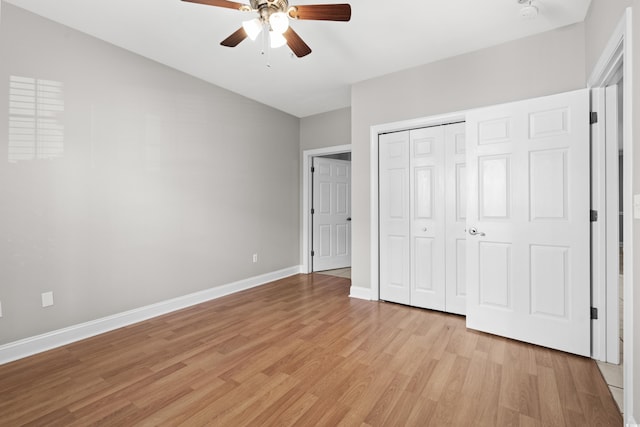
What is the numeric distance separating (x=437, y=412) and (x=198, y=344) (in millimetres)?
1925

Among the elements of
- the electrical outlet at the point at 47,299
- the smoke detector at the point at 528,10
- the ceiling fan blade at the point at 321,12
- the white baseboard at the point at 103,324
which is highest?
the smoke detector at the point at 528,10

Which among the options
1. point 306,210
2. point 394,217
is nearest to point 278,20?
point 394,217

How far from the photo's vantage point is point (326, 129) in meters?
4.99

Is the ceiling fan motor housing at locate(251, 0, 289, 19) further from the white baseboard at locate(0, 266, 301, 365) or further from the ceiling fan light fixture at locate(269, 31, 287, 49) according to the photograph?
the white baseboard at locate(0, 266, 301, 365)

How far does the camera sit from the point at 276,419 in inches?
63.3

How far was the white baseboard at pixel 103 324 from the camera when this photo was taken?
2.31 m

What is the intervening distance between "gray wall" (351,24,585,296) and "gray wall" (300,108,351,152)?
0.97 meters

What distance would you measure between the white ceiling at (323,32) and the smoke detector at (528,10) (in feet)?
0.19

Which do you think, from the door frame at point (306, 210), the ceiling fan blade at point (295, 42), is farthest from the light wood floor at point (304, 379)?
the ceiling fan blade at point (295, 42)

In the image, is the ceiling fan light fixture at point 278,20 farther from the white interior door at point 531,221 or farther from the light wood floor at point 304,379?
the light wood floor at point 304,379

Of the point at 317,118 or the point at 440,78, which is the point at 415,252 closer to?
the point at 440,78

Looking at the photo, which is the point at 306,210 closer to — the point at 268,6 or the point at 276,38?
the point at 276,38

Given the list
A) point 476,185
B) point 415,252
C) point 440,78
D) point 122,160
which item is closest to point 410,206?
point 415,252

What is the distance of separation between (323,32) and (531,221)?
2.49 meters
